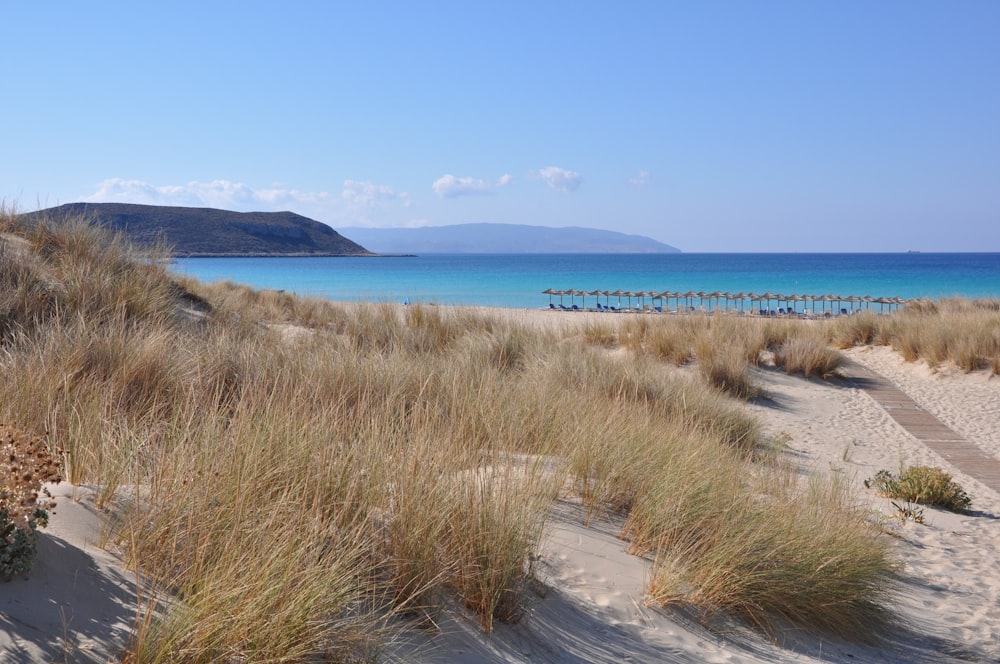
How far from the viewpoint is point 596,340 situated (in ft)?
50.9

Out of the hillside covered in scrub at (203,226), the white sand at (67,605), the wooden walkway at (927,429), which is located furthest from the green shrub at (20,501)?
the hillside covered in scrub at (203,226)

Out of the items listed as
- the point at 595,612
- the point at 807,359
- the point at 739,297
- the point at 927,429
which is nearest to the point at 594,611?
the point at 595,612

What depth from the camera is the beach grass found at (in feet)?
8.34

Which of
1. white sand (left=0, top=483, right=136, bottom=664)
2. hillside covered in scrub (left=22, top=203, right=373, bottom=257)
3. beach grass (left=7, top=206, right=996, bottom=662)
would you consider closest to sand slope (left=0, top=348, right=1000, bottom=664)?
white sand (left=0, top=483, right=136, bottom=664)

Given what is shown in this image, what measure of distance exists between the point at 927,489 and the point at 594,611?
568cm

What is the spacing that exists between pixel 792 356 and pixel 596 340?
3.64 meters

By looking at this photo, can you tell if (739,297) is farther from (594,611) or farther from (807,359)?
(594,611)

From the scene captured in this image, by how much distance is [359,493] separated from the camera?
343cm

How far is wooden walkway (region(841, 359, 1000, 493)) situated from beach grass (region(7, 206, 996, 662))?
10.8 feet

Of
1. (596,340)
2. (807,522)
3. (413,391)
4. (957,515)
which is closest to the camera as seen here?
(807,522)

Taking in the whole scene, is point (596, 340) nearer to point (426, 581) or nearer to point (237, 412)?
point (237, 412)

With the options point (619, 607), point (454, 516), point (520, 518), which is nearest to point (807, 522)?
point (619, 607)

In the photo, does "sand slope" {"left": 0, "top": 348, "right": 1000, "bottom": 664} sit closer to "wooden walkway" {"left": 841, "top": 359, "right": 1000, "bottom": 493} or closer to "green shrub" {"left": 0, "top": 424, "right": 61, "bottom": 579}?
"green shrub" {"left": 0, "top": 424, "right": 61, "bottom": 579}

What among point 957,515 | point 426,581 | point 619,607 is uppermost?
point 426,581
